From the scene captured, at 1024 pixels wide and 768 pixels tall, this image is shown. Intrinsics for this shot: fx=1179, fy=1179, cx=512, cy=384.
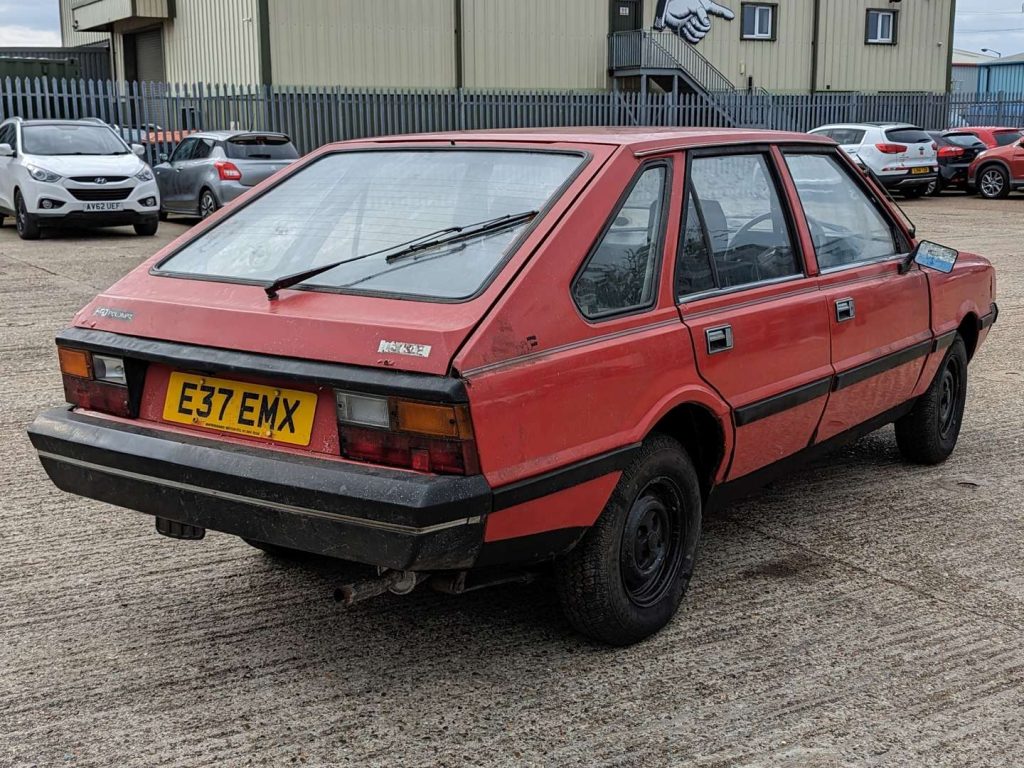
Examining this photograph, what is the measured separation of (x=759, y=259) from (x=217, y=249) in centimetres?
187

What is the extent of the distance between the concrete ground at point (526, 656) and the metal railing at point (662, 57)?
1072 inches

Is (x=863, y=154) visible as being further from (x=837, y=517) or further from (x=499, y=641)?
(x=499, y=641)

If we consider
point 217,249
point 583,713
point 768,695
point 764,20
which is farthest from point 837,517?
point 764,20

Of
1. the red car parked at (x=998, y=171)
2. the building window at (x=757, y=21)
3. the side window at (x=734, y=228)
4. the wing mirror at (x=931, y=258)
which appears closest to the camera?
the side window at (x=734, y=228)

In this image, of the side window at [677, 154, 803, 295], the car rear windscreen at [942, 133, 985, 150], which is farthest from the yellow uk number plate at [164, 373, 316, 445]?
the car rear windscreen at [942, 133, 985, 150]

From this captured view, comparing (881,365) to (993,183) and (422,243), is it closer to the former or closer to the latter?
(422,243)

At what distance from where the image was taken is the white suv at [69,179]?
595 inches

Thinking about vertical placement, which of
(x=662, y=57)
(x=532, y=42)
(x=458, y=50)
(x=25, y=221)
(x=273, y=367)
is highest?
(x=532, y=42)

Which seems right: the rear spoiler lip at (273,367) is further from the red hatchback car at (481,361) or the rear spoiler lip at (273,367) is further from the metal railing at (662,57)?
the metal railing at (662,57)

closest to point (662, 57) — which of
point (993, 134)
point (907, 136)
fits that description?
point (993, 134)

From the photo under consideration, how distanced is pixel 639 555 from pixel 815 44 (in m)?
33.2

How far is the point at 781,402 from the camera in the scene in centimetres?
411

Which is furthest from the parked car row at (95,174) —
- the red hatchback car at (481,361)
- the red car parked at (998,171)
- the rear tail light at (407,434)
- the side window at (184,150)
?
the red car parked at (998,171)

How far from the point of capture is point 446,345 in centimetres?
298
